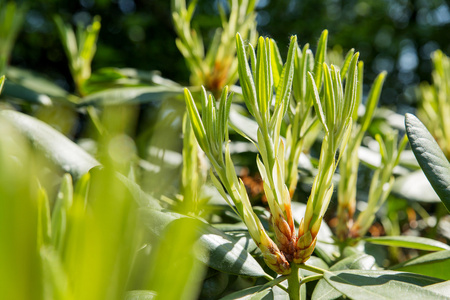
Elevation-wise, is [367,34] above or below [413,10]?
below

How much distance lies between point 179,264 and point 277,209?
0.29 m

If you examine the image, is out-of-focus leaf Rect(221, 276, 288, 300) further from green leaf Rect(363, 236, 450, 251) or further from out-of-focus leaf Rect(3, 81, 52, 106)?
out-of-focus leaf Rect(3, 81, 52, 106)

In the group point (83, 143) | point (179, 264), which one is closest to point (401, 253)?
point (83, 143)

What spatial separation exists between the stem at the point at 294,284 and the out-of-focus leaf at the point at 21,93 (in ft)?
2.29

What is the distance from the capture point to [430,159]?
538mm

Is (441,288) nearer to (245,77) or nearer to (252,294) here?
(252,294)

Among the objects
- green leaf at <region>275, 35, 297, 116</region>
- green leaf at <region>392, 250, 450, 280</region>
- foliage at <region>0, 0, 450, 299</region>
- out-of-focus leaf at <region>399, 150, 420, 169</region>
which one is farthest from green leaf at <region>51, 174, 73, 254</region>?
out-of-focus leaf at <region>399, 150, 420, 169</region>

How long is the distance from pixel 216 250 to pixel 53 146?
330 millimetres

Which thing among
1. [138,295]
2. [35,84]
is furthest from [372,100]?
[35,84]

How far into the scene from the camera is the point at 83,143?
1088mm

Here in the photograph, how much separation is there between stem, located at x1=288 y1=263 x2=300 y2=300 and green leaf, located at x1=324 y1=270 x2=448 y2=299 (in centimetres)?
4

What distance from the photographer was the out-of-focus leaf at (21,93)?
92 cm

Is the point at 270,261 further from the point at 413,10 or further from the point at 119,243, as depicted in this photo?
the point at 413,10

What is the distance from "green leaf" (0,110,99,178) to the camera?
0.65 meters
